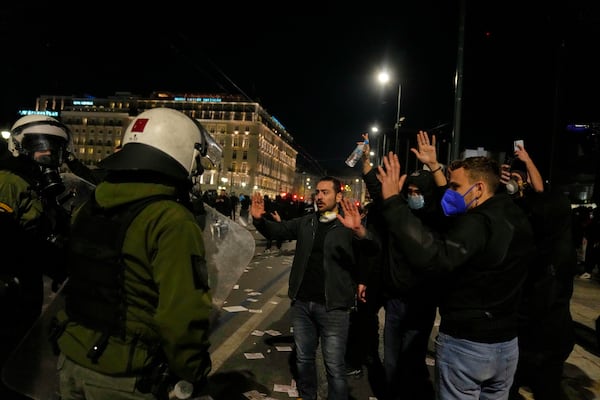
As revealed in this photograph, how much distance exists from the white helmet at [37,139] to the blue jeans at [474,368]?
3282 millimetres

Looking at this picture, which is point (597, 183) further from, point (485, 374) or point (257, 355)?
point (257, 355)

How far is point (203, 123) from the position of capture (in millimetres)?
118625

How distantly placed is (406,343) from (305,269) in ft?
4.02

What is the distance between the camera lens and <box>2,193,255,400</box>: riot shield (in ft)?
6.91

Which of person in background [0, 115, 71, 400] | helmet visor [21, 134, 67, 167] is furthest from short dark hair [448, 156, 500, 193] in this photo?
helmet visor [21, 134, 67, 167]

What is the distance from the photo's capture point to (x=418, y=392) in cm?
412

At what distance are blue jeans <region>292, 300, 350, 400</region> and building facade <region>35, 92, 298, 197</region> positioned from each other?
11212 centimetres

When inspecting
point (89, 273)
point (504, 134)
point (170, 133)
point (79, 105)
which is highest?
point (79, 105)

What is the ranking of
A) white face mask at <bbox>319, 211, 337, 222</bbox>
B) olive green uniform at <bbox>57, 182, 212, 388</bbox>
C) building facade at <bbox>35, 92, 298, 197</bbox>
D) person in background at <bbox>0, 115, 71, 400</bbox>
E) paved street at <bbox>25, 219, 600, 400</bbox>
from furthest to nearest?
building facade at <bbox>35, 92, 298, 197</bbox>, paved street at <bbox>25, 219, 600, 400</bbox>, white face mask at <bbox>319, 211, 337, 222</bbox>, person in background at <bbox>0, 115, 71, 400</bbox>, olive green uniform at <bbox>57, 182, 212, 388</bbox>

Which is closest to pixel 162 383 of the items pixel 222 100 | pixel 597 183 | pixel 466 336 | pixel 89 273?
pixel 89 273

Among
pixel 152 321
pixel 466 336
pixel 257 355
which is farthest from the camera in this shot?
pixel 257 355

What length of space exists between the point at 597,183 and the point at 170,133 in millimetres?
5857

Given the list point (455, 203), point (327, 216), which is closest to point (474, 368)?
point (455, 203)

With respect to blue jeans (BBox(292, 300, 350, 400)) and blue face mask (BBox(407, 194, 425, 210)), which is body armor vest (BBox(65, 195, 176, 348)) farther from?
blue face mask (BBox(407, 194, 425, 210))
